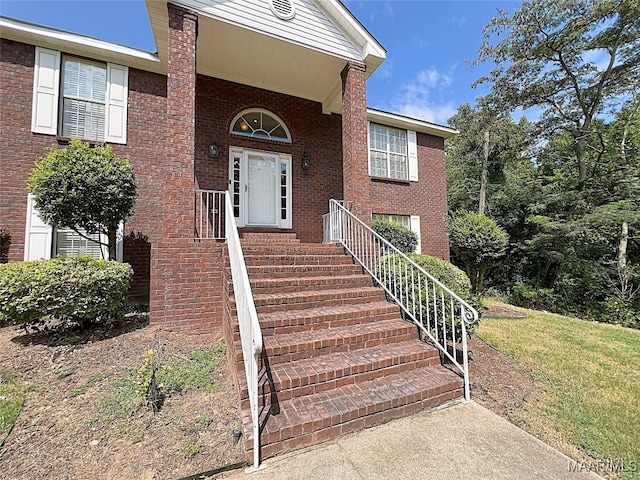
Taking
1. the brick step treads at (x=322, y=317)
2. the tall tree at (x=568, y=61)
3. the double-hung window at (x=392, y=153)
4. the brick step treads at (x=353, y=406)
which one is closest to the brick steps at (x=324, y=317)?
the brick step treads at (x=322, y=317)

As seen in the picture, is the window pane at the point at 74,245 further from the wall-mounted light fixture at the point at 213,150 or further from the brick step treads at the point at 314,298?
the brick step treads at the point at 314,298

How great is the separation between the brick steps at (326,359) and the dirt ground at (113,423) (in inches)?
14.6

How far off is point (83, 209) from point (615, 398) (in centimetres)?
758

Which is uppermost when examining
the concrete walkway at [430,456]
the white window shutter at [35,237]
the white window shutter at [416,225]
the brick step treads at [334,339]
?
the white window shutter at [416,225]

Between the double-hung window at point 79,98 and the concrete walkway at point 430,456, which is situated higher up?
the double-hung window at point 79,98

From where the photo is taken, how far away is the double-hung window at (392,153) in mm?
9344

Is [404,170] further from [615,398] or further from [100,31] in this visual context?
[100,31]

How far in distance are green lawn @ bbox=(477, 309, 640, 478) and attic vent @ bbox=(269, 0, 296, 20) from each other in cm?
708

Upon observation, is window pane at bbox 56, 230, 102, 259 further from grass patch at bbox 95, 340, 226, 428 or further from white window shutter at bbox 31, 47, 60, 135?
grass patch at bbox 95, 340, 226, 428

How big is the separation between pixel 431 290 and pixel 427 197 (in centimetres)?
692

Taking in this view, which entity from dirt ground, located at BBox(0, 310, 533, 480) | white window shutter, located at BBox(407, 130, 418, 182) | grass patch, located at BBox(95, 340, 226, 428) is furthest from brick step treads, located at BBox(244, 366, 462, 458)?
white window shutter, located at BBox(407, 130, 418, 182)

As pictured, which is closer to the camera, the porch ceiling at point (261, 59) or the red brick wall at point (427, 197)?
the porch ceiling at point (261, 59)

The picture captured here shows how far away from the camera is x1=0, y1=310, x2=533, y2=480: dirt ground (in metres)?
2.05

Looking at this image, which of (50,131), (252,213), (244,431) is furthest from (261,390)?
(50,131)
